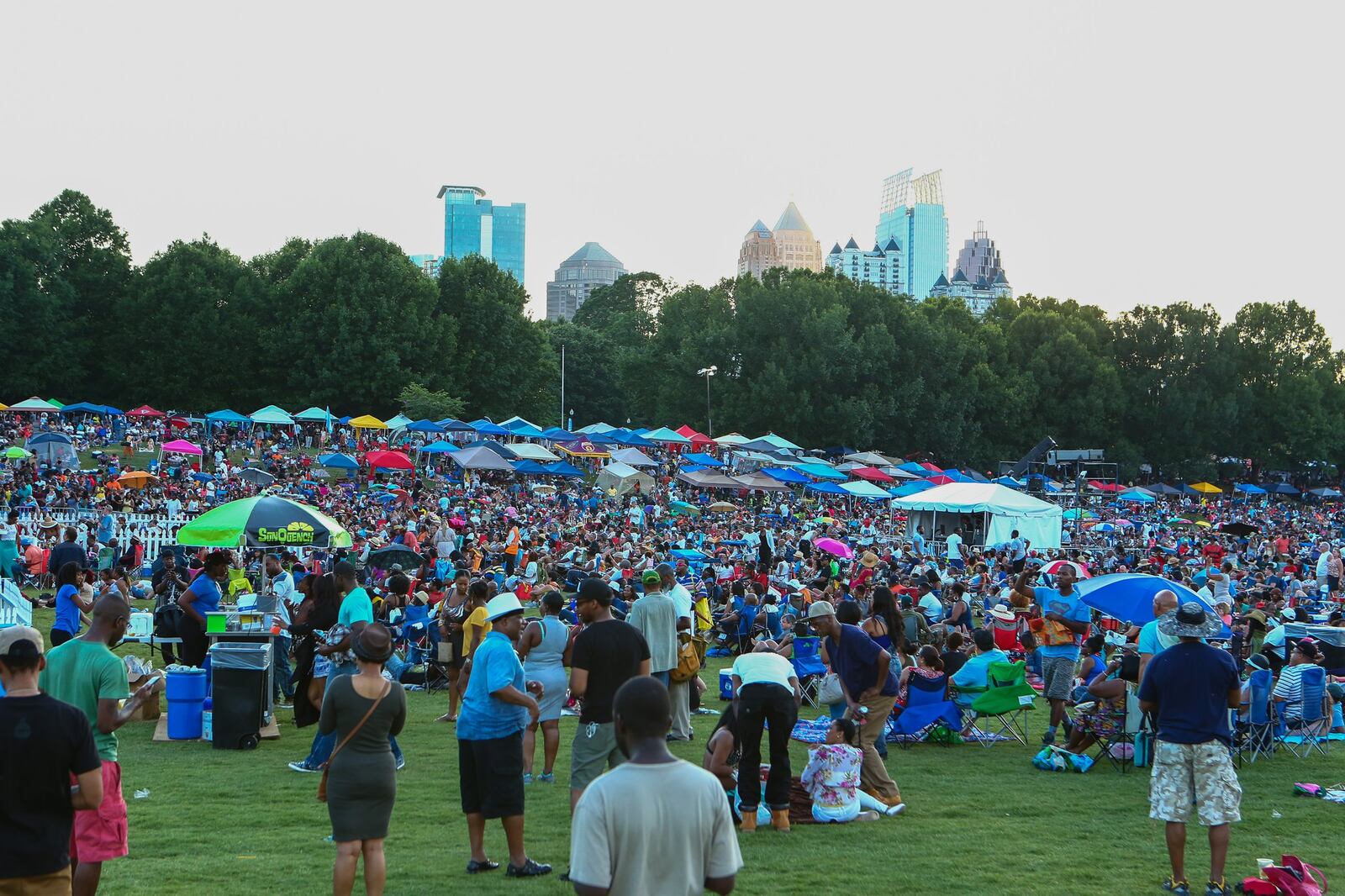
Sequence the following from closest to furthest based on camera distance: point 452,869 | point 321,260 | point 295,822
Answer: point 452,869
point 295,822
point 321,260

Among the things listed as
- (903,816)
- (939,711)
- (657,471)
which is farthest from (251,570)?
(657,471)

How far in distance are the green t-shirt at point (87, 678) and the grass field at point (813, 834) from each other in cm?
114

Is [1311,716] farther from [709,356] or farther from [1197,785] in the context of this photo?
[709,356]

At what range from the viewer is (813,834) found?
23.6ft

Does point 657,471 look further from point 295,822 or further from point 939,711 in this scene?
point 295,822

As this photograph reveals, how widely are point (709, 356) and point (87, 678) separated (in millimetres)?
55008

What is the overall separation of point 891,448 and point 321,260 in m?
27.5

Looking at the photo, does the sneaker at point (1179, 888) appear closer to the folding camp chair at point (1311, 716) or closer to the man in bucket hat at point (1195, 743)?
the man in bucket hat at point (1195, 743)

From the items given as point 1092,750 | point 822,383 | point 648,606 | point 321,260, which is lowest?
point 1092,750

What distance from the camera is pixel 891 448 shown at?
5872 centimetres

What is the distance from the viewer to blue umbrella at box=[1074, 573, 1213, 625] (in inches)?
424

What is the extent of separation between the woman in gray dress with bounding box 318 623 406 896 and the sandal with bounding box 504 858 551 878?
1.02 metres

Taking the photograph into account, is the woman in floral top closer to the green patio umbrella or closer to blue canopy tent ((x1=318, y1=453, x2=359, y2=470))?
the green patio umbrella

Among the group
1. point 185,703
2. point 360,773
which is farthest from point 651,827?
point 185,703
